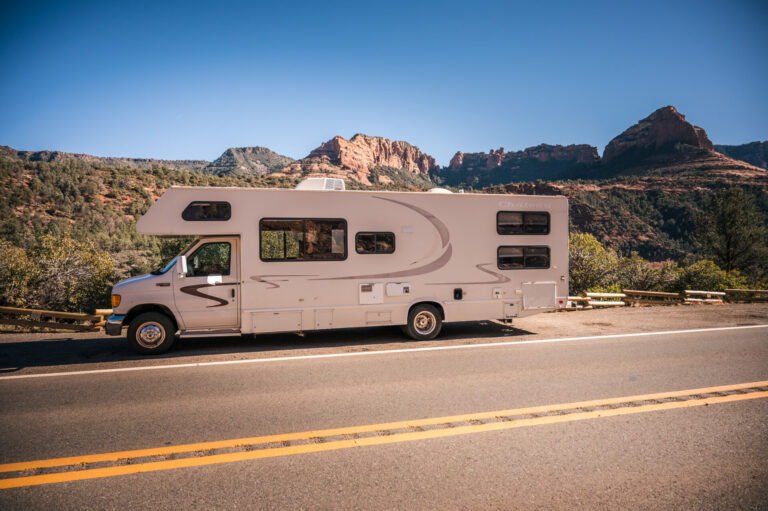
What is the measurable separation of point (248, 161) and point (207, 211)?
12776 cm

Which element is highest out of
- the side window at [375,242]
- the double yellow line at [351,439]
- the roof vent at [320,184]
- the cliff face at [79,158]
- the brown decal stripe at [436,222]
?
the cliff face at [79,158]

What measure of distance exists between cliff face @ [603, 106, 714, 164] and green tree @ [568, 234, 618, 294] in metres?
91.4

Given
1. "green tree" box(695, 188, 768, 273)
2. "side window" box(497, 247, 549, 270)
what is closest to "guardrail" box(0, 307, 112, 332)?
"side window" box(497, 247, 549, 270)

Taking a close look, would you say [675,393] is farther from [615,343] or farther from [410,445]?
[410,445]

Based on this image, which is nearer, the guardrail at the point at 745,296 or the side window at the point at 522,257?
the side window at the point at 522,257

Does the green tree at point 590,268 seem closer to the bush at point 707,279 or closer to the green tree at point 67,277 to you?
the bush at point 707,279

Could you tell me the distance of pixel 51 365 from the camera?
6.81 metres

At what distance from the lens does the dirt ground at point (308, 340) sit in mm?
7242

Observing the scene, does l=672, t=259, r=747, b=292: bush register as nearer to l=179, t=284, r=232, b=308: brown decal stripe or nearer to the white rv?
the white rv

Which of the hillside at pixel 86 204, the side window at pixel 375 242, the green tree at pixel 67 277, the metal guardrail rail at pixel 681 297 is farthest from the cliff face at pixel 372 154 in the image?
the side window at pixel 375 242

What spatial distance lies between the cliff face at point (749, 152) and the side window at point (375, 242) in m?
166

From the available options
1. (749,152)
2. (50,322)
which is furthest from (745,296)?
(749,152)

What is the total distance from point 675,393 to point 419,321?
16.0ft

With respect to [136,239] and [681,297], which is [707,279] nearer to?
[681,297]
